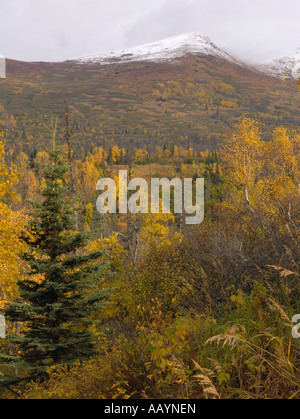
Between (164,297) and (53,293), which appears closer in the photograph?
(164,297)

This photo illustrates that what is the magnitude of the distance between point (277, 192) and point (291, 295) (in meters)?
20.6

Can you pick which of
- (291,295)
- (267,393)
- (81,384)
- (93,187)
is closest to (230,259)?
(291,295)

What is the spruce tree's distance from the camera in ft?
36.9

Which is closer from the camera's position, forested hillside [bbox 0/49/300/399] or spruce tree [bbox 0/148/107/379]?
forested hillside [bbox 0/49/300/399]

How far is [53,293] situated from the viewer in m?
11.6

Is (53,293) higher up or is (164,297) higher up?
(164,297)

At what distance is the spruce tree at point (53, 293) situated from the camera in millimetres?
11258

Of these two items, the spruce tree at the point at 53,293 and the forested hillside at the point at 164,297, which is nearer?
the forested hillside at the point at 164,297

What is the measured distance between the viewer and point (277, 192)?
2298cm
